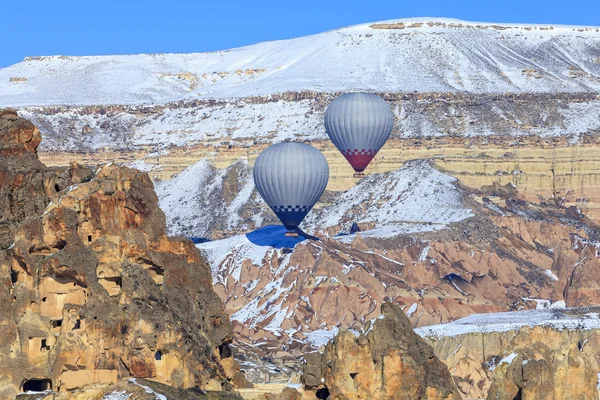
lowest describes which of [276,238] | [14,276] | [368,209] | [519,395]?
[368,209]

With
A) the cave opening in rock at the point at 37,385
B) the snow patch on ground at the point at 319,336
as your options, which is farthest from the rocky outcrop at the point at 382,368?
the snow patch on ground at the point at 319,336

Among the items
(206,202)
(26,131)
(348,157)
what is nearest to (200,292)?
(26,131)

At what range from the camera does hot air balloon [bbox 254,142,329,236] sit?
150500 mm

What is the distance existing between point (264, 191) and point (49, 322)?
94.5 metres

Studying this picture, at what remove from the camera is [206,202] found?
199m

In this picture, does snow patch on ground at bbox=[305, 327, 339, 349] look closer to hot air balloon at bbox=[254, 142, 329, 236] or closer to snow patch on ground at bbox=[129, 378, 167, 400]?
hot air balloon at bbox=[254, 142, 329, 236]

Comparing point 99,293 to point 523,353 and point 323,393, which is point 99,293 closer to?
point 323,393

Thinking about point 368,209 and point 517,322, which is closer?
point 517,322

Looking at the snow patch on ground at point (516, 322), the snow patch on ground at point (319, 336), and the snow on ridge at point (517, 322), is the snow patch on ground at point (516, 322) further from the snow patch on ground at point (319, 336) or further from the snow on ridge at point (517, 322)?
the snow patch on ground at point (319, 336)

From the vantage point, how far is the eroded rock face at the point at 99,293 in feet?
195

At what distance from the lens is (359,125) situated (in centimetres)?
16988

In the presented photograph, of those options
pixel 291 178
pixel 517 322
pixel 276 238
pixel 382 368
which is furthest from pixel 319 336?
pixel 382 368

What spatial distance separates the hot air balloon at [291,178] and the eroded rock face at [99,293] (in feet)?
282

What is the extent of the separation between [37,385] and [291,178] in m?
91.8
